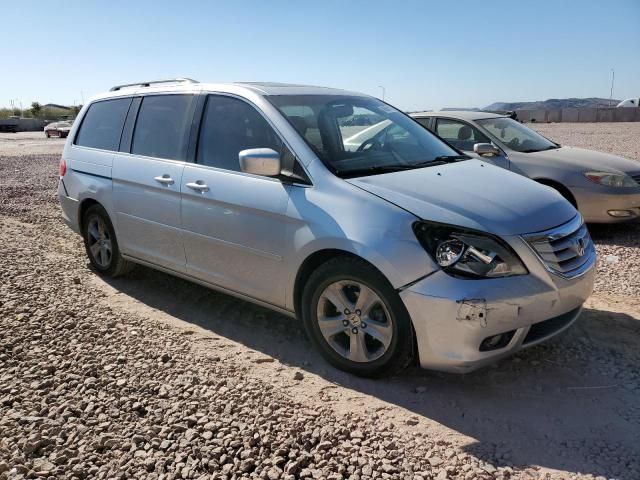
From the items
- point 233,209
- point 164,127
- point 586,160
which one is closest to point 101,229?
point 164,127

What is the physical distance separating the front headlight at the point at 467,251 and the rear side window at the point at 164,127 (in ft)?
7.28

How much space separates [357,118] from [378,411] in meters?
2.36

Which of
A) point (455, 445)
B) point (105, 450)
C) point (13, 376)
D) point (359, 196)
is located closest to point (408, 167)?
point (359, 196)

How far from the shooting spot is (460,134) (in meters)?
7.81

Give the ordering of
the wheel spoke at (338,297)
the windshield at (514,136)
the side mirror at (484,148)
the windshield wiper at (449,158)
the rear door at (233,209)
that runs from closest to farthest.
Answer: the wheel spoke at (338,297) < the rear door at (233,209) < the windshield wiper at (449,158) < the side mirror at (484,148) < the windshield at (514,136)

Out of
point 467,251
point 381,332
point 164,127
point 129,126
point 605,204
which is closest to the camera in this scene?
point 467,251

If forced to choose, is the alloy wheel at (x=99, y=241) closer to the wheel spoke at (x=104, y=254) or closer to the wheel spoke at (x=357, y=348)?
the wheel spoke at (x=104, y=254)

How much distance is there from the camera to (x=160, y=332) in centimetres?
430

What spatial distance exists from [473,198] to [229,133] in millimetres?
1874

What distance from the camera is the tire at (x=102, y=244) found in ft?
17.7

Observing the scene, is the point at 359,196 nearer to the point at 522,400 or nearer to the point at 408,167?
the point at 408,167

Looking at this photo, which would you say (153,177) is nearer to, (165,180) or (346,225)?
(165,180)

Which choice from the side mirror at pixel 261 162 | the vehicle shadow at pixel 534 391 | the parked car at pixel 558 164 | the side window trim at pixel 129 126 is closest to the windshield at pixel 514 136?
the parked car at pixel 558 164

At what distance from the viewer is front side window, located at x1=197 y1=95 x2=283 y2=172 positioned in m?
4.04
